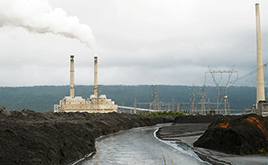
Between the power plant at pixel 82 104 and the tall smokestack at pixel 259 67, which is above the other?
the tall smokestack at pixel 259 67

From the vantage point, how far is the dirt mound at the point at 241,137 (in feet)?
67.3

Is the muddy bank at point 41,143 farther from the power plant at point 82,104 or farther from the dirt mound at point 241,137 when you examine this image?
the power plant at point 82,104

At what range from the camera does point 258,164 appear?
16641mm

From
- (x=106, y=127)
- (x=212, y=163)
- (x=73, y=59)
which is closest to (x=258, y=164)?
(x=212, y=163)

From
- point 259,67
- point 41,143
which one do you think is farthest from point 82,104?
point 41,143

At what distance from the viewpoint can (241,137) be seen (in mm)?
20734

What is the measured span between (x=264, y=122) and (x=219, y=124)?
10.5ft

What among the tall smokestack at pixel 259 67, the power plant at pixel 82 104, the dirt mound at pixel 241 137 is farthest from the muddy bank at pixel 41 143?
the power plant at pixel 82 104

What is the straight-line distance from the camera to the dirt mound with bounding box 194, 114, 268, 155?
20.5 m

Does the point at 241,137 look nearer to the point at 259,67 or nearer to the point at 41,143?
the point at 41,143

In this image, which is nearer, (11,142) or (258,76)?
(11,142)

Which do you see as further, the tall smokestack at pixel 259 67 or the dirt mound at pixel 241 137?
the tall smokestack at pixel 259 67

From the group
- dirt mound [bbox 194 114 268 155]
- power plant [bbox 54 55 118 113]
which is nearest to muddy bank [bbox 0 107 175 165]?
dirt mound [bbox 194 114 268 155]

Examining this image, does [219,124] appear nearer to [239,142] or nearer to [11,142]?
[239,142]
